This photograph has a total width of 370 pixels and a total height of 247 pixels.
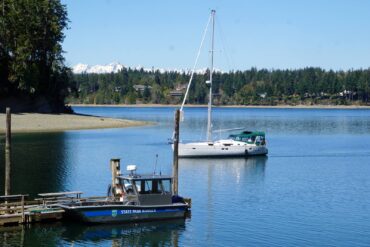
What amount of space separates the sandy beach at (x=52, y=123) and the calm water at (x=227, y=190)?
1747 cm

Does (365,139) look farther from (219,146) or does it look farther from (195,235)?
(195,235)

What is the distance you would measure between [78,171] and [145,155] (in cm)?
1589

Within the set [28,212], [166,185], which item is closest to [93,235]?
[28,212]

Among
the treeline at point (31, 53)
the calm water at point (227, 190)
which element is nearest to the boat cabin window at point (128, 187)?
the calm water at point (227, 190)

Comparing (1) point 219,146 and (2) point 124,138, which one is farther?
(2) point 124,138

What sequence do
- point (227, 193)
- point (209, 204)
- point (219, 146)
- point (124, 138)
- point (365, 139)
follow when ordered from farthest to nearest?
point (365, 139), point (124, 138), point (219, 146), point (227, 193), point (209, 204)

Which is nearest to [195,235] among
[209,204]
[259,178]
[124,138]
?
[209,204]

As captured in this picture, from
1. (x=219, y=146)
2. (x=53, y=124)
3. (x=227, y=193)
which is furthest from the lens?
(x=53, y=124)

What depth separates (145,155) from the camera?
7062cm

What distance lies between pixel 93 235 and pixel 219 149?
37432 mm

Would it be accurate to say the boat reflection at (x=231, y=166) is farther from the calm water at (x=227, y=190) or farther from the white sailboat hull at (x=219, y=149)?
the white sailboat hull at (x=219, y=149)

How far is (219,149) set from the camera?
69.9m

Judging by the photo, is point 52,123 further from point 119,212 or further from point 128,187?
point 119,212

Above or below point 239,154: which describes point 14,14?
above
